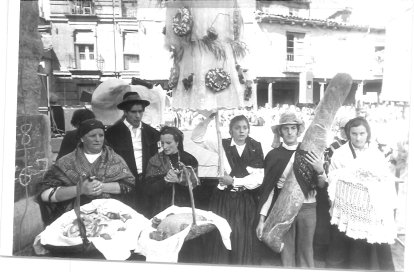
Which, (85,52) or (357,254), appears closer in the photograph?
(357,254)

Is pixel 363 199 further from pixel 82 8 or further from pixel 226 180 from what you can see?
pixel 82 8

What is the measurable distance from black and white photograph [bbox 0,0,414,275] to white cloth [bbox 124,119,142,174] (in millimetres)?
14

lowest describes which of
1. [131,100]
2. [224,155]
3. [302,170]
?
[302,170]

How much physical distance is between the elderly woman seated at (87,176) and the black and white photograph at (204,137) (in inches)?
0.5

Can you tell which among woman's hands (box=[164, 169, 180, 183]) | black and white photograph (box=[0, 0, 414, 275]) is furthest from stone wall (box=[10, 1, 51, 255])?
woman's hands (box=[164, 169, 180, 183])

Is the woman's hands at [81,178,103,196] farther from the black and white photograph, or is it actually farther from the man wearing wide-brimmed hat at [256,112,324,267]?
the man wearing wide-brimmed hat at [256,112,324,267]

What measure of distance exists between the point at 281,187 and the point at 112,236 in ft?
5.42

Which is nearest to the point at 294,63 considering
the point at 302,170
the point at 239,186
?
the point at 302,170

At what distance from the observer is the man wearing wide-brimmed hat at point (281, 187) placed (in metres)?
4.20

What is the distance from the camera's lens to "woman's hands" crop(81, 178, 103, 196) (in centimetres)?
431

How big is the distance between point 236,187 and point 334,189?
896mm

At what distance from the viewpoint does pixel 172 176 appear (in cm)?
432

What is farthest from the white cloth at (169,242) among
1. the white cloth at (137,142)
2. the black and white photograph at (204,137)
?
the white cloth at (137,142)

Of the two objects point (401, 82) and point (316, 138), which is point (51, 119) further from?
point (401, 82)
